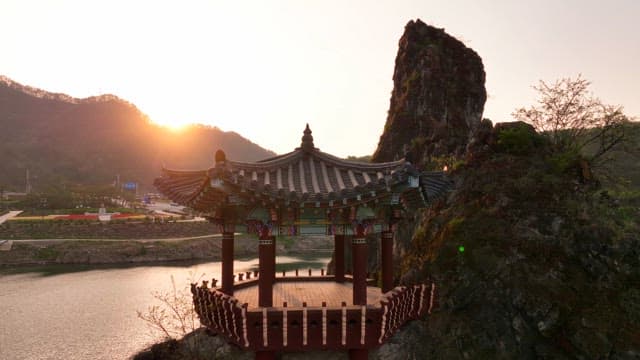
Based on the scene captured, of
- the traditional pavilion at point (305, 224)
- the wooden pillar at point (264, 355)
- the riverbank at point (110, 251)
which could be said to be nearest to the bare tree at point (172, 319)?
the traditional pavilion at point (305, 224)

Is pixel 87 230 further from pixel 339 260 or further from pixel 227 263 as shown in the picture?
pixel 227 263

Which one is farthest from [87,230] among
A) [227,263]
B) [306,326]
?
[306,326]

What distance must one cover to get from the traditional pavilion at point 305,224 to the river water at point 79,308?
16.7 m

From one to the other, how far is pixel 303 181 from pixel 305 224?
135 centimetres

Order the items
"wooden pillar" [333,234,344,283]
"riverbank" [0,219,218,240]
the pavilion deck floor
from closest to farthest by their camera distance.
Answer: the pavilion deck floor, "wooden pillar" [333,234,344,283], "riverbank" [0,219,218,240]

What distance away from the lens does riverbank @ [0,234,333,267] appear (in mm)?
68062

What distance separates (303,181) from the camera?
10.9 meters

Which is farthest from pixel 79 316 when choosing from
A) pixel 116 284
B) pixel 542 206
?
pixel 542 206

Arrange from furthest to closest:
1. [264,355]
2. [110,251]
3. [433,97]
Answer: [110,251] < [433,97] < [264,355]

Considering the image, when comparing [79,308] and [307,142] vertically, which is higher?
[307,142]

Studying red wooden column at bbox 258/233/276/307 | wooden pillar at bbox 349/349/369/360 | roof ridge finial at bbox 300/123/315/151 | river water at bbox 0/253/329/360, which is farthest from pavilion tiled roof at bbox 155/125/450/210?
river water at bbox 0/253/329/360

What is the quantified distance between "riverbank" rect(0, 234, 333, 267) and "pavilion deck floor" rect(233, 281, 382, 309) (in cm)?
6618

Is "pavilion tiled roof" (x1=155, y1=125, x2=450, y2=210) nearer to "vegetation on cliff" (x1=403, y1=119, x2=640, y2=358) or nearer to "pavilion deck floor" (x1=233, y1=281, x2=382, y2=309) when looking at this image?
"pavilion deck floor" (x1=233, y1=281, x2=382, y2=309)

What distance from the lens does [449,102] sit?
4366 cm
